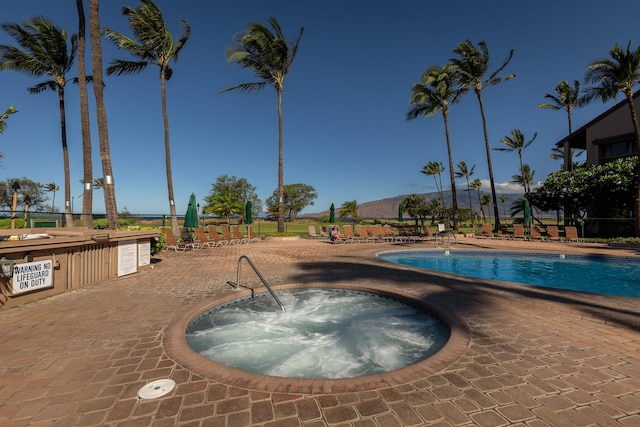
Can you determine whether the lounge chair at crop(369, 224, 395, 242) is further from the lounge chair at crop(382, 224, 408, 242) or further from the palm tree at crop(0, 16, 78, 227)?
the palm tree at crop(0, 16, 78, 227)

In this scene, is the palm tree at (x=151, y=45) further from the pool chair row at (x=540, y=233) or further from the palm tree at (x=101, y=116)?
the pool chair row at (x=540, y=233)

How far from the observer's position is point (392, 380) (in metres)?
2.66

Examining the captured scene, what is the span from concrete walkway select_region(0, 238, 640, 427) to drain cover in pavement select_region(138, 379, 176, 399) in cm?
7

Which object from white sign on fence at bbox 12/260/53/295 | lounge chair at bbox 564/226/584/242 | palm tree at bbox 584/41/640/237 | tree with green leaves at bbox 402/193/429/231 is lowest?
lounge chair at bbox 564/226/584/242

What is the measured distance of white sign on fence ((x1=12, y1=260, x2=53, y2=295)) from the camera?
4.75 m

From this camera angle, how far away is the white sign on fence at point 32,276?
15.6ft

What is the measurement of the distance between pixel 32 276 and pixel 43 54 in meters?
18.7

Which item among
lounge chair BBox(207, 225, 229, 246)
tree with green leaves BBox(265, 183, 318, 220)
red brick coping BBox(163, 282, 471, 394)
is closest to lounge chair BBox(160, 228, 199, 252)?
lounge chair BBox(207, 225, 229, 246)

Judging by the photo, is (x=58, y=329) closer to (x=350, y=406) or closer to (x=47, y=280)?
(x=47, y=280)

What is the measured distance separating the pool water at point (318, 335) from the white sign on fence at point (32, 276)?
313cm

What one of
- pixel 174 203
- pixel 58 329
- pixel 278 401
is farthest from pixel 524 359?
pixel 174 203

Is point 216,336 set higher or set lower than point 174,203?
lower

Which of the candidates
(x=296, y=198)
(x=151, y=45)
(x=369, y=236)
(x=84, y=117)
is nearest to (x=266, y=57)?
(x=151, y=45)

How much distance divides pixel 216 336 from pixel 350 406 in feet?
9.94
